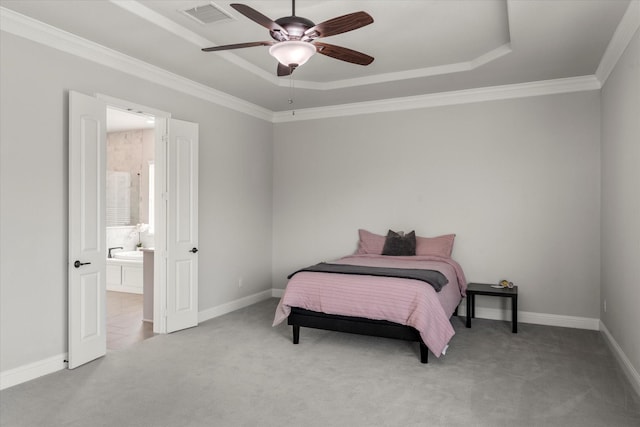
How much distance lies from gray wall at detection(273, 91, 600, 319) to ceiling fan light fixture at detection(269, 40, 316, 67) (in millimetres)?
3200

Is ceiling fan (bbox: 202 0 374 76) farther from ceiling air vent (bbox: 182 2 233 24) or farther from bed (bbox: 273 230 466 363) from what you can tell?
bed (bbox: 273 230 466 363)

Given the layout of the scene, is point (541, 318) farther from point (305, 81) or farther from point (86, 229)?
point (86, 229)

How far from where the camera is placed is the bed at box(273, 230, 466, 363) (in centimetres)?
358

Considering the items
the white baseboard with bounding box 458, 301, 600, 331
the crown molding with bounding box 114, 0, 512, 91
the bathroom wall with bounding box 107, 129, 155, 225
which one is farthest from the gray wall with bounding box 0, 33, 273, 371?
the white baseboard with bounding box 458, 301, 600, 331

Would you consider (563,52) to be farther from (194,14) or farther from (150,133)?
(150,133)

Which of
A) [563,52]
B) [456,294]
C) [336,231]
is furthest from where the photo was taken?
[336,231]

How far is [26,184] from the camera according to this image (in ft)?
10.8

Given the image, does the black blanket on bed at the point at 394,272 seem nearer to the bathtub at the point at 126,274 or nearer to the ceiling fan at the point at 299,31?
the ceiling fan at the point at 299,31

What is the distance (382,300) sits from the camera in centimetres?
371

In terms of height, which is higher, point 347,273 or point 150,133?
point 150,133

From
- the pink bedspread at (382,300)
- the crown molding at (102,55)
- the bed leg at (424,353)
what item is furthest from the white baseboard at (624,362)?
the crown molding at (102,55)

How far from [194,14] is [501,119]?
12.2 ft

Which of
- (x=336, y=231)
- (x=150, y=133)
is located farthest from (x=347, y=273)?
(x=150, y=133)

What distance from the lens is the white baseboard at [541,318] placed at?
4.71m
